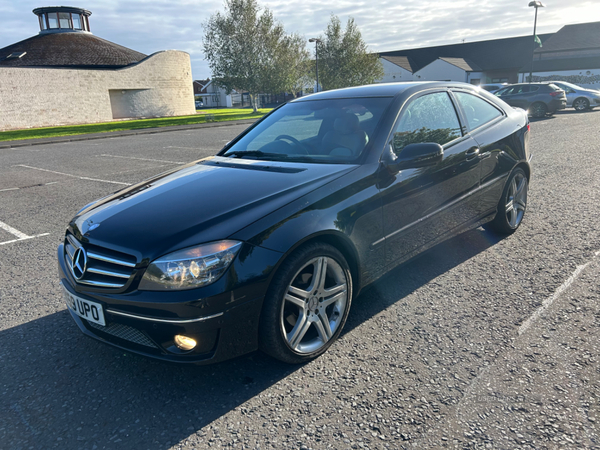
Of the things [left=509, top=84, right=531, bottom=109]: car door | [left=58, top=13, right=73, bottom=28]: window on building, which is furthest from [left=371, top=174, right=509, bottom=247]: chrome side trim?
[left=58, top=13, right=73, bottom=28]: window on building

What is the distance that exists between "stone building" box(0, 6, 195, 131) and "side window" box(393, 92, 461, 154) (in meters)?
38.9

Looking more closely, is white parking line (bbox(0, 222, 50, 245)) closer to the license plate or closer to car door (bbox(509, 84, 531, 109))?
the license plate

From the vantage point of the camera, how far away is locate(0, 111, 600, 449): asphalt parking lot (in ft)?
7.25

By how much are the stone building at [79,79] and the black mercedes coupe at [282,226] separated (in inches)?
1517

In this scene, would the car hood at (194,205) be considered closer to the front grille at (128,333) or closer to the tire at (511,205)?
the front grille at (128,333)

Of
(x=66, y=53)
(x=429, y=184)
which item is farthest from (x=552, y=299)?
(x=66, y=53)

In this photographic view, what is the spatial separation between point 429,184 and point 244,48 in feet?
147

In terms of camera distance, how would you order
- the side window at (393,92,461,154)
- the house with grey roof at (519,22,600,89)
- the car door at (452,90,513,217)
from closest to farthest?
the side window at (393,92,461,154) < the car door at (452,90,513,217) < the house with grey roof at (519,22,600,89)

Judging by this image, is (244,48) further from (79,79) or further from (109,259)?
(109,259)

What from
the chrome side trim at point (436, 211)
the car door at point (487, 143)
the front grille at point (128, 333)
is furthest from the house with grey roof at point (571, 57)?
the front grille at point (128, 333)

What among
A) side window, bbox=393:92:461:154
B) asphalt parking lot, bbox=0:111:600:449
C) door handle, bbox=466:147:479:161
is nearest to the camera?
asphalt parking lot, bbox=0:111:600:449

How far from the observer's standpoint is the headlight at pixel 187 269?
2.31m

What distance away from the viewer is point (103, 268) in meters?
2.52

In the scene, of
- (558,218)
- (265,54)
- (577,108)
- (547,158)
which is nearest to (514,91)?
(577,108)
